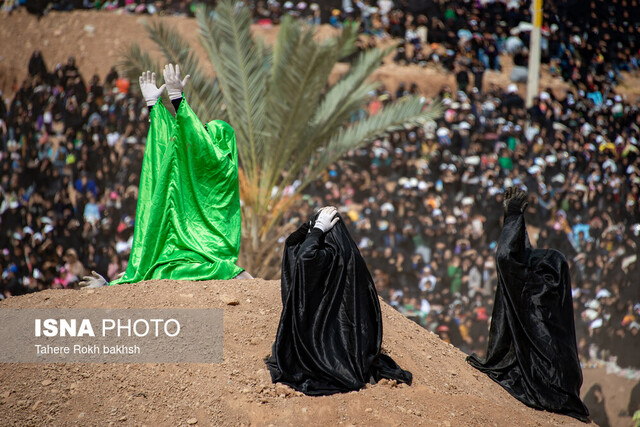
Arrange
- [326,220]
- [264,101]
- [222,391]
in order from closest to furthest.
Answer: [222,391] < [326,220] < [264,101]

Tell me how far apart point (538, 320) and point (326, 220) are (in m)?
1.81

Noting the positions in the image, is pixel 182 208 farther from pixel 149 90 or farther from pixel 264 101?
pixel 264 101

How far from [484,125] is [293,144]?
502 cm

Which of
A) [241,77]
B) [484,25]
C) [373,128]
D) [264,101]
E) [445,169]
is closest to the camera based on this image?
[241,77]

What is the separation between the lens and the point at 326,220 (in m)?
4.38

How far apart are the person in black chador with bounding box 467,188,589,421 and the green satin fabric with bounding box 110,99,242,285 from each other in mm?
2125

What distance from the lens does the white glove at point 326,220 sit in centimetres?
436

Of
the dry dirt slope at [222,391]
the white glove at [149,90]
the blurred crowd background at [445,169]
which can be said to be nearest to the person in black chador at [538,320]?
the dry dirt slope at [222,391]

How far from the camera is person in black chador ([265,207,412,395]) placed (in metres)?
4.12

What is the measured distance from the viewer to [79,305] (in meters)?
4.62

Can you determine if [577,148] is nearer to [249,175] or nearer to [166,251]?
[249,175]

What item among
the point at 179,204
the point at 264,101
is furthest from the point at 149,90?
the point at 264,101

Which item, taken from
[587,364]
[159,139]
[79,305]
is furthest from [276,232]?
[587,364]

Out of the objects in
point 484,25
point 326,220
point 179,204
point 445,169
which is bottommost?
point 445,169
